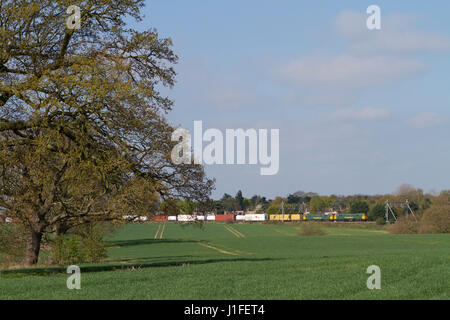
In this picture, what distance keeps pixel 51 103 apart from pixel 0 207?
1557cm

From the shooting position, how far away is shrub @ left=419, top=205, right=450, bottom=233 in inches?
3179

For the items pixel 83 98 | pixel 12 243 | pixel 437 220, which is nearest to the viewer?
pixel 83 98

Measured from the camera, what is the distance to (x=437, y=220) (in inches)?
3209

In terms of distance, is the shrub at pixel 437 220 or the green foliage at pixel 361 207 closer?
the shrub at pixel 437 220

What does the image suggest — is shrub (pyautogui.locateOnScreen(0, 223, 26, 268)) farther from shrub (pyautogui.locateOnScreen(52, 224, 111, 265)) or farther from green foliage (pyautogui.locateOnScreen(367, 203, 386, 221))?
green foliage (pyautogui.locateOnScreen(367, 203, 386, 221))

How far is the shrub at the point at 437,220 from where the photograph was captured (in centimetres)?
8075

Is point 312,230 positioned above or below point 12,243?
below

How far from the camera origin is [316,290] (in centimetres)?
1255

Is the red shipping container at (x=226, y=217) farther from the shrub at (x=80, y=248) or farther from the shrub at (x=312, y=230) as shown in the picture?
the shrub at (x=80, y=248)

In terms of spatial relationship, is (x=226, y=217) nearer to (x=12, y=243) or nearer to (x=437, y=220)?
(x=437, y=220)

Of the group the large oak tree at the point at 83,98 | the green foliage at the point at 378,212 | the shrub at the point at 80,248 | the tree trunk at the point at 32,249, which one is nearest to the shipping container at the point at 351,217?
the green foliage at the point at 378,212

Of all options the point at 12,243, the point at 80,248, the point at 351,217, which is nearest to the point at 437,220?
the point at 80,248

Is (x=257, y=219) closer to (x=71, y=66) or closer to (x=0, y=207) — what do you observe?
(x=0, y=207)
